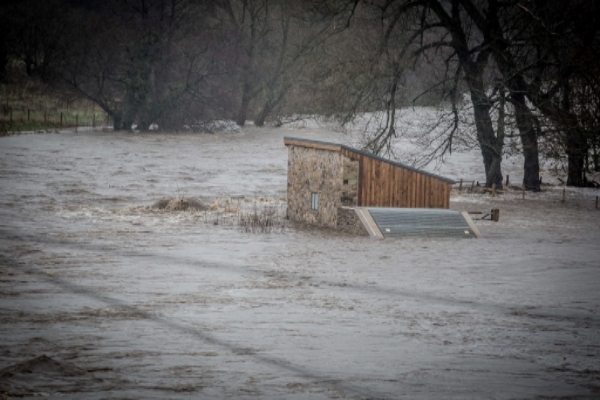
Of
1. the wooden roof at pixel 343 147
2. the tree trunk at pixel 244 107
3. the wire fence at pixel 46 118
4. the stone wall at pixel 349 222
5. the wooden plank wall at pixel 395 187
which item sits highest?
the tree trunk at pixel 244 107

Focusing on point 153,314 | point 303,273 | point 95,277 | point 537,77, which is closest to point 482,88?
point 537,77

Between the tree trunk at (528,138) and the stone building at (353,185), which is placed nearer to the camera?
the stone building at (353,185)

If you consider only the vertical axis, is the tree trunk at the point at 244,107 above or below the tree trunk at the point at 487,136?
above

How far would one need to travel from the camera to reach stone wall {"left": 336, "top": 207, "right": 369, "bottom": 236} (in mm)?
25328

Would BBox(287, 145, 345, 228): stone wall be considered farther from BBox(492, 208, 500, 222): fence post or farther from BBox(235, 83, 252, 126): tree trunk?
BBox(235, 83, 252, 126): tree trunk

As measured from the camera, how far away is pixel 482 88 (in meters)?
36.2

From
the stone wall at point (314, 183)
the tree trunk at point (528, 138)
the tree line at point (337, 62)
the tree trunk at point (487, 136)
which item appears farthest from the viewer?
the tree trunk at point (528, 138)

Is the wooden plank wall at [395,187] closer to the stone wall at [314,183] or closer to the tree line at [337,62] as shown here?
the stone wall at [314,183]

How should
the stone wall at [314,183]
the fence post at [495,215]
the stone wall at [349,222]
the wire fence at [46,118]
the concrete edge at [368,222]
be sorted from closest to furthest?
the concrete edge at [368,222], the stone wall at [349,222], the stone wall at [314,183], the fence post at [495,215], the wire fence at [46,118]

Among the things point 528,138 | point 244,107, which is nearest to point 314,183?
point 528,138

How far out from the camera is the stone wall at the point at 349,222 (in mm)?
25328

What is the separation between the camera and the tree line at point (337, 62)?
35.0m

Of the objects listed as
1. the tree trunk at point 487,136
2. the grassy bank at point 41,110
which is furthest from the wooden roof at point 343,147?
the grassy bank at point 41,110

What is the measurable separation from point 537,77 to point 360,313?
23.8 meters
